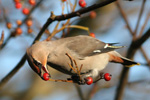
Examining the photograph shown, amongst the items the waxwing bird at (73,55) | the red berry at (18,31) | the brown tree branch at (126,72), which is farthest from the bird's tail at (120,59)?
the red berry at (18,31)

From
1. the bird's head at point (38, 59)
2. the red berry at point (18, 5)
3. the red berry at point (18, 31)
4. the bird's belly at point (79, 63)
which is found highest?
the red berry at point (18, 5)

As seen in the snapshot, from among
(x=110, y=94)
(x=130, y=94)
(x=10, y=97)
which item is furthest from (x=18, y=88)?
(x=130, y=94)

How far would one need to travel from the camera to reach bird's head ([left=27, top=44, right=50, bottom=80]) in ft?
10.9

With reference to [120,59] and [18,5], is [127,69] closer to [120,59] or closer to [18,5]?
[120,59]

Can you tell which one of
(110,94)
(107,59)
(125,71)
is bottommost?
(110,94)

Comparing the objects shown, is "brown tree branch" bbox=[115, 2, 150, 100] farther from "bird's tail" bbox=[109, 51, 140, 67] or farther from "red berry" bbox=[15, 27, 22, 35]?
"red berry" bbox=[15, 27, 22, 35]

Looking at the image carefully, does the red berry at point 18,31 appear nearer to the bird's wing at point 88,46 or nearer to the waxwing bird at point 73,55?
the waxwing bird at point 73,55

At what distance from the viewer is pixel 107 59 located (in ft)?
13.6

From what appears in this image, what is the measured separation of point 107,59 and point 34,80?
416 cm

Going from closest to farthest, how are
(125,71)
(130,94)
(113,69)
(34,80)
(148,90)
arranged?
(125,71), (148,90), (130,94), (113,69), (34,80)

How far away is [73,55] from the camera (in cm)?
390

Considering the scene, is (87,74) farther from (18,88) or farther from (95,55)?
(18,88)

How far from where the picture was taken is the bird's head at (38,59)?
331 centimetres

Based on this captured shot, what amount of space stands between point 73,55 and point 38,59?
1.98 feet
